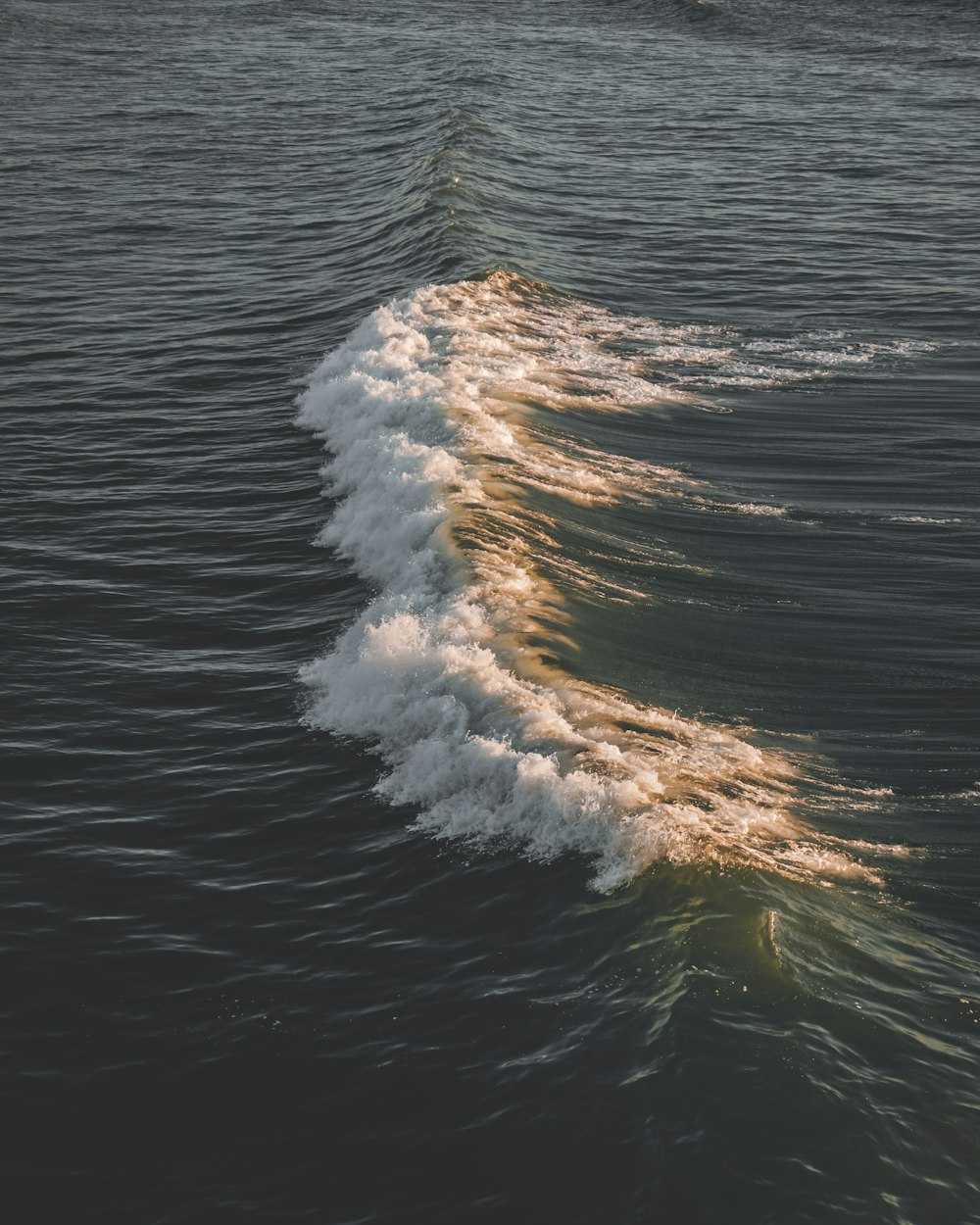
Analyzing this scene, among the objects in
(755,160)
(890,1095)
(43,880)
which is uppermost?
(755,160)

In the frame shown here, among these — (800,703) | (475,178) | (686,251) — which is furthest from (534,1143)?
(475,178)

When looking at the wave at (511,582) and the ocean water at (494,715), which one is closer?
the ocean water at (494,715)

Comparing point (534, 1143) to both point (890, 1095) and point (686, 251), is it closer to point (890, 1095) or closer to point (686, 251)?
point (890, 1095)

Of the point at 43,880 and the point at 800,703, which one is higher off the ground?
the point at 800,703

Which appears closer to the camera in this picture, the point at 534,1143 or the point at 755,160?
the point at 534,1143

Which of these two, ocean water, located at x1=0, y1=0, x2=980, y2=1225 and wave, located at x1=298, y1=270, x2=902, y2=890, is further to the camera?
wave, located at x1=298, y1=270, x2=902, y2=890
